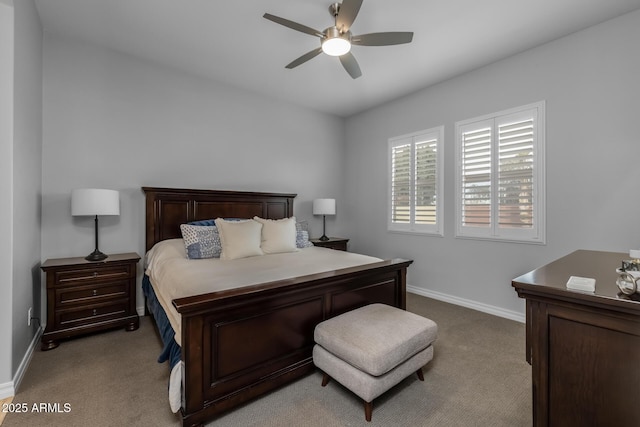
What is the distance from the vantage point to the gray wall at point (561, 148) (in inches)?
101

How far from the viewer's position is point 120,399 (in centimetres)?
187

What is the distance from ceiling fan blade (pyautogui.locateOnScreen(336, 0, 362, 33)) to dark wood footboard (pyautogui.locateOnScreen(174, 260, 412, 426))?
193cm

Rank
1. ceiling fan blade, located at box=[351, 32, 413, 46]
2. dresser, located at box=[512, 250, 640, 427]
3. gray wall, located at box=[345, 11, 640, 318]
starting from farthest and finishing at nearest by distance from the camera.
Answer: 1. gray wall, located at box=[345, 11, 640, 318]
2. ceiling fan blade, located at box=[351, 32, 413, 46]
3. dresser, located at box=[512, 250, 640, 427]

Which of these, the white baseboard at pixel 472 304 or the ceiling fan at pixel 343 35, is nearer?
the ceiling fan at pixel 343 35

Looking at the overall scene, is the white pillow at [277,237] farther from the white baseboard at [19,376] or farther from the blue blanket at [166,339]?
the white baseboard at [19,376]

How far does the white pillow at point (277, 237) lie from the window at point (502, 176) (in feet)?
7.17

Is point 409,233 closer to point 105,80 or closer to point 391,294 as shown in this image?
point 391,294

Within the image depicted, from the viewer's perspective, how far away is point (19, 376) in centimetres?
205

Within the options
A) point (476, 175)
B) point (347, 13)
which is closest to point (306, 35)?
point (347, 13)

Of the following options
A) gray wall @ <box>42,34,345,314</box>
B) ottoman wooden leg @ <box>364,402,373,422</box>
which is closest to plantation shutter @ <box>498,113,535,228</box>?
ottoman wooden leg @ <box>364,402,373,422</box>

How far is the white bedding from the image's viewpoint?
6.39 feet

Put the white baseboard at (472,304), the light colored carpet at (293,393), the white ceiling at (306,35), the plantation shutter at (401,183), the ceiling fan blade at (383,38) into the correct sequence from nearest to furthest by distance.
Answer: the light colored carpet at (293,393) → the ceiling fan blade at (383,38) → the white ceiling at (306,35) → the white baseboard at (472,304) → the plantation shutter at (401,183)

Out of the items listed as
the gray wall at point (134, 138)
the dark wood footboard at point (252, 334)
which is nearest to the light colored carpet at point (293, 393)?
the dark wood footboard at point (252, 334)

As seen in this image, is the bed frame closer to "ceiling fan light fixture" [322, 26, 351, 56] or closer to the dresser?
the dresser
